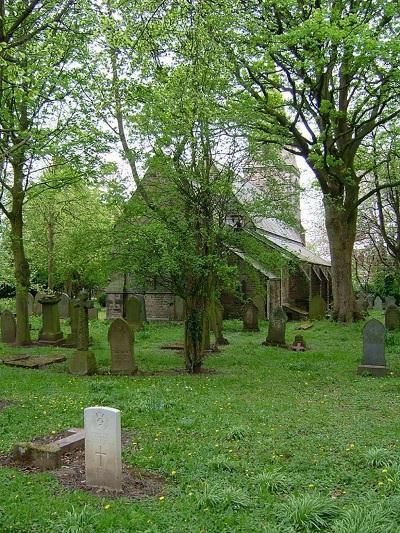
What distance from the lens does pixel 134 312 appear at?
20.4 meters

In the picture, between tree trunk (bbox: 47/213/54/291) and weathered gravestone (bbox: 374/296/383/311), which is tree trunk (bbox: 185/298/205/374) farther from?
weathered gravestone (bbox: 374/296/383/311)

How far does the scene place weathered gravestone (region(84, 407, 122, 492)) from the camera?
500cm

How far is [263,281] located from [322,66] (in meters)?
6.87


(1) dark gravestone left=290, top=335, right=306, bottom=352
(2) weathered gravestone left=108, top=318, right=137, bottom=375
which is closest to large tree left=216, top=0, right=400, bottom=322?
(1) dark gravestone left=290, top=335, right=306, bottom=352

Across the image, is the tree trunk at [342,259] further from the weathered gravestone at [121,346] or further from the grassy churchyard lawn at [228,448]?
the weathered gravestone at [121,346]

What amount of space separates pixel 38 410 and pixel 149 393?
5.91ft

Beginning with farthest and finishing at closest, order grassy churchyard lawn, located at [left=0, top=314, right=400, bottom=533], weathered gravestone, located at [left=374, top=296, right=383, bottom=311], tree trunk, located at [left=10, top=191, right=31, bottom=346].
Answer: weathered gravestone, located at [left=374, top=296, right=383, bottom=311] → tree trunk, located at [left=10, top=191, right=31, bottom=346] → grassy churchyard lawn, located at [left=0, top=314, right=400, bottom=533]

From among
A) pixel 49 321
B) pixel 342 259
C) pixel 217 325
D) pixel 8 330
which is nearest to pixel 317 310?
pixel 342 259

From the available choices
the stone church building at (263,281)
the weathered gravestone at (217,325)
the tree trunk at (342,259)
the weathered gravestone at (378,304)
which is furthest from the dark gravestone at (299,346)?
the weathered gravestone at (378,304)

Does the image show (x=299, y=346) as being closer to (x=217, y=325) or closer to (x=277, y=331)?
(x=277, y=331)

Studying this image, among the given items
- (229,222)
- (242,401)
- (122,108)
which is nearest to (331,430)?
(242,401)

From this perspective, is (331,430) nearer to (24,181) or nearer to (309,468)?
(309,468)

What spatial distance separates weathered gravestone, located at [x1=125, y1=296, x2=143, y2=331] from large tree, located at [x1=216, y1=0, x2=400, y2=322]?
7.98 m

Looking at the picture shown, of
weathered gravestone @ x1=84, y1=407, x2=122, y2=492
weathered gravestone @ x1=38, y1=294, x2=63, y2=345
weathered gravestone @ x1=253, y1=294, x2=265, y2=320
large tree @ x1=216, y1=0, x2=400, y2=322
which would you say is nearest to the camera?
weathered gravestone @ x1=84, y1=407, x2=122, y2=492
